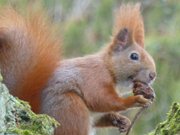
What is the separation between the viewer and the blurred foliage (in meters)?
5.44

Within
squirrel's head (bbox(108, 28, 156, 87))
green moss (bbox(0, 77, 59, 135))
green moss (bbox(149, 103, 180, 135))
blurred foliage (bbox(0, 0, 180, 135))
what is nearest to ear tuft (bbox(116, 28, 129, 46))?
squirrel's head (bbox(108, 28, 156, 87))

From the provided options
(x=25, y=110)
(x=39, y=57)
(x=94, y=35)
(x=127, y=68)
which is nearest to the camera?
(x=25, y=110)

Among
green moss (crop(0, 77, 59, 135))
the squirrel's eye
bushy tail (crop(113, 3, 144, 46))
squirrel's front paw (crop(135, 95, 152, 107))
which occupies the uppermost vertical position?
green moss (crop(0, 77, 59, 135))

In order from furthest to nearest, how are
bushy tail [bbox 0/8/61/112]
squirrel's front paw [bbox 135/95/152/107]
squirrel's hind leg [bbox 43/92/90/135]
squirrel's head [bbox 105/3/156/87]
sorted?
1. squirrel's head [bbox 105/3/156/87]
2. squirrel's front paw [bbox 135/95/152/107]
3. squirrel's hind leg [bbox 43/92/90/135]
4. bushy tail [bbox 0/8/61/112]

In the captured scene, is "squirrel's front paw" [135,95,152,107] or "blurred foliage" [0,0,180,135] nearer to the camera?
"squirrel's front paw" [135,95,152,107]

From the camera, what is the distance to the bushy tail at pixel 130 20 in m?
3.85

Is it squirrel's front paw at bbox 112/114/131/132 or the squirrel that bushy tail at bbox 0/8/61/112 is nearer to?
the squirrel

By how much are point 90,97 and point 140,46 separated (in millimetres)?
643

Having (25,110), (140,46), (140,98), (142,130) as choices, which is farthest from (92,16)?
(25,110)

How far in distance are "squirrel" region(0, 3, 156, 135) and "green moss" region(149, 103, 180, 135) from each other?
567 mm

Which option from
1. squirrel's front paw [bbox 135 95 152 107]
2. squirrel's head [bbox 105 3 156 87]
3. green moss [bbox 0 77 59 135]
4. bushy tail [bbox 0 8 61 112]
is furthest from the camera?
squirrel's head [bbox 105 3 156 87]

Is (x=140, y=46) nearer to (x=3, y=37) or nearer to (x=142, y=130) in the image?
(x=3, y=37)

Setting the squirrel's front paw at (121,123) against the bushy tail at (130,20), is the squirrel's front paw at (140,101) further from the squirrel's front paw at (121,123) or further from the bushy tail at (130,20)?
the bushy tail at (130,20)

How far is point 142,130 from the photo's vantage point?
215 inches
